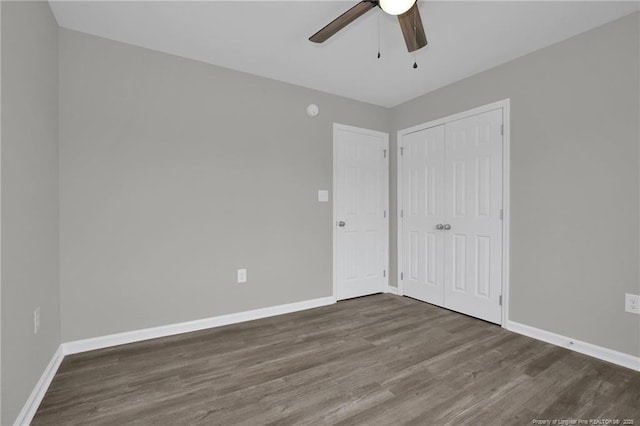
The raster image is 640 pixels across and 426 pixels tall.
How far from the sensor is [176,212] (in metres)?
2.69

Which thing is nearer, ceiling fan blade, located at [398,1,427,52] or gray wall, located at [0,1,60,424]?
gray wall, located at [0,1,60,424]

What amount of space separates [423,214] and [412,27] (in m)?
2.20

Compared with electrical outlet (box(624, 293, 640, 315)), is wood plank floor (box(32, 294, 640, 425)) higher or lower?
lower

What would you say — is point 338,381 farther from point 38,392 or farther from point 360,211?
point 360,211

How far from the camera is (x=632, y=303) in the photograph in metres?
2.10

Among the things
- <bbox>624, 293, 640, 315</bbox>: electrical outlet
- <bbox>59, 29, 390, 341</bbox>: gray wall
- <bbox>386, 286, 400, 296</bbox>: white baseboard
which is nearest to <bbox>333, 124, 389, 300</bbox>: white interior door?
<bbox>386, 286, 400, 296</bbox>: white baseboard

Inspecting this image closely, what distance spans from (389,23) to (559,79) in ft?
4.87

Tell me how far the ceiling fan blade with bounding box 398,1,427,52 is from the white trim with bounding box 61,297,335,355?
265 cm

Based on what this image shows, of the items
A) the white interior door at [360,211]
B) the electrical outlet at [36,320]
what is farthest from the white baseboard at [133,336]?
the white interior door at [360,211]

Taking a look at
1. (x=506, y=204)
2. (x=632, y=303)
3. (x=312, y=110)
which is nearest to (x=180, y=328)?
(x=312, y=110)

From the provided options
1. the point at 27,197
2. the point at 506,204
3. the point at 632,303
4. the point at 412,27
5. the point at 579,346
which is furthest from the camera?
the point at 506,204

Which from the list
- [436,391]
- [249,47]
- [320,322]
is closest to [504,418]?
[436,391]

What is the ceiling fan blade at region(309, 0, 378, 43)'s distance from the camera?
1.73m

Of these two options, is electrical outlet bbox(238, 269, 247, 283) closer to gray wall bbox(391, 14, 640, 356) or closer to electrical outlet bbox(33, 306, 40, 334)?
electrical outlet bbox(33, 306, 40, 334)
